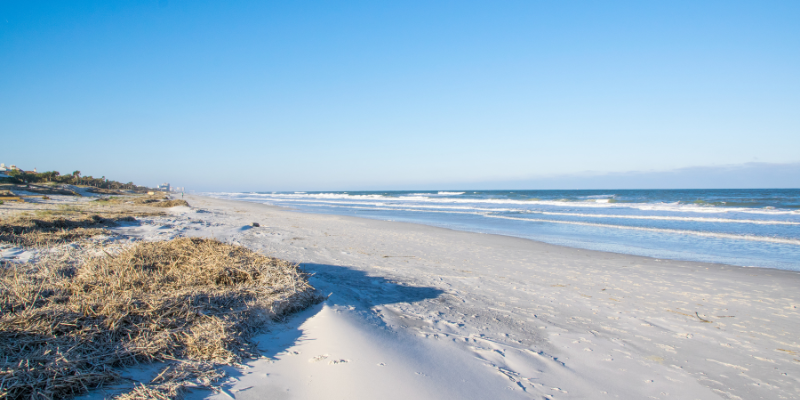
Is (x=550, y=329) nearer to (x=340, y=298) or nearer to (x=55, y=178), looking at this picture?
(x=340, y=298)

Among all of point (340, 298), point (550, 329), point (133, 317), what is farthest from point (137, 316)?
point (550, 329)

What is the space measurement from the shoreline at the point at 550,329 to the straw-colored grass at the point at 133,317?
30 centimetres

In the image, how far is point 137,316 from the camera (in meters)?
2.89

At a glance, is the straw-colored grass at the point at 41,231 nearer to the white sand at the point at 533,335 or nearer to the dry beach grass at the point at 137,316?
the dry beach grass at the point at 137,316

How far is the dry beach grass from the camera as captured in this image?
7.06ft

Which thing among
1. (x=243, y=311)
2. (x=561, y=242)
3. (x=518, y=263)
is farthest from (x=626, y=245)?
(x=243, y=311)

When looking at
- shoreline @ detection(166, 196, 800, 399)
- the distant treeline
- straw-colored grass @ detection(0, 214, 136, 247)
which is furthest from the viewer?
the distant treeline

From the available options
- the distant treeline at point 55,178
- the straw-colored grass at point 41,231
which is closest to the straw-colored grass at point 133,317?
the straw-colored grass at point 41,231

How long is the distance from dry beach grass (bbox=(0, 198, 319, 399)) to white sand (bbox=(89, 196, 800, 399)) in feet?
0.82

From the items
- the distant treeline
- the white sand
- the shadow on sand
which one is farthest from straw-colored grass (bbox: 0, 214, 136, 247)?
the distant treeline

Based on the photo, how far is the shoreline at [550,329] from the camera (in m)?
2.85

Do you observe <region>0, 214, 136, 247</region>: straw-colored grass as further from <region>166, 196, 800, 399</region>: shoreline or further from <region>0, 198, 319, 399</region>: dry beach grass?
<region>166, 196, 800, 399</region>: shoreline

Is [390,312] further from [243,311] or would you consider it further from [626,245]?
[626,245]

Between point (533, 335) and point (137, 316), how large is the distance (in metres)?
3.73
